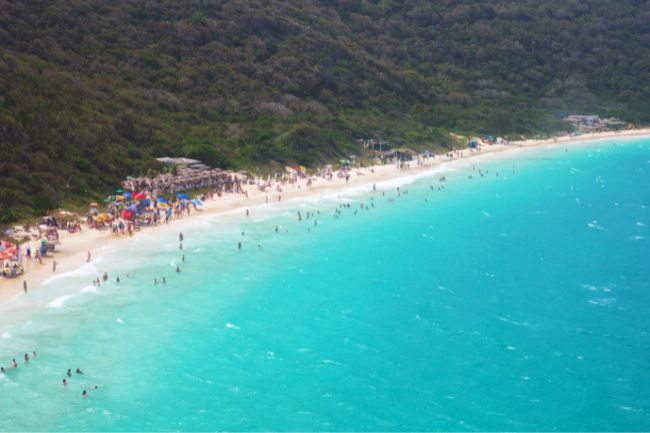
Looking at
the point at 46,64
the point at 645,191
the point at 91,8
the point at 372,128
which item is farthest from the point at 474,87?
the point at 46,64

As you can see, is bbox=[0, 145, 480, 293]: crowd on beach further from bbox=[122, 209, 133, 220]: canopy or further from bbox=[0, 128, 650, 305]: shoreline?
bbox=[0, 128, 650, 305]: shoreline

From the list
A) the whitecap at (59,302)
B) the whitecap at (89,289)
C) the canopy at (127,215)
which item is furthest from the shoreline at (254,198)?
the whitecap at (89,289)

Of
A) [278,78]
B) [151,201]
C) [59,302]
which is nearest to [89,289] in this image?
[59,302]

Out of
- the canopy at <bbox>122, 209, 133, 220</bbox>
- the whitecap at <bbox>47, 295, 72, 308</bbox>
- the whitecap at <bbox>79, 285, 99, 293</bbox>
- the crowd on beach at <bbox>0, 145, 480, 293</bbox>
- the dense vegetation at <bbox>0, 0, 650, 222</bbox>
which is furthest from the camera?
the dense vegetation at <bbox>0, 0, 650, 222</bbox>

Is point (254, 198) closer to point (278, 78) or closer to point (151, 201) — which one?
point (151, 201)

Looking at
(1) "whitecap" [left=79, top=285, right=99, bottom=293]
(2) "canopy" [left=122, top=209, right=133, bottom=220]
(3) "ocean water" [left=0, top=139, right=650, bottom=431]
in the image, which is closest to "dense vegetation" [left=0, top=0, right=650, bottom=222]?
(2) "canopy" [left=122, top=209, right=133, bottom=220]
